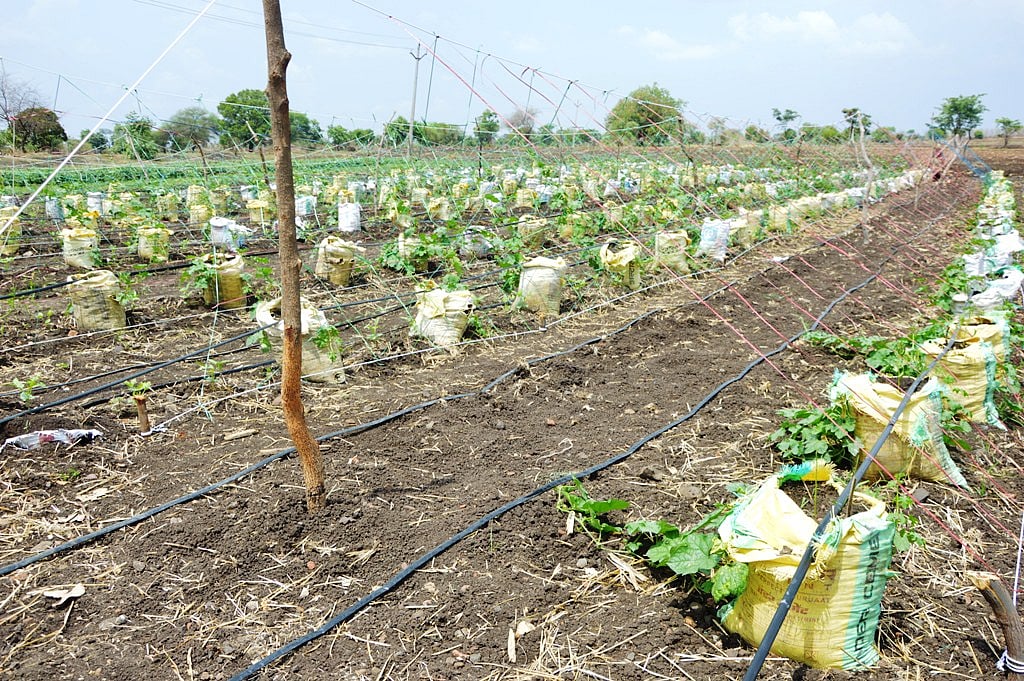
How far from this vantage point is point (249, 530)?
2.90 m

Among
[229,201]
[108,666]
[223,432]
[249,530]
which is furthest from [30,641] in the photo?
[229,201]

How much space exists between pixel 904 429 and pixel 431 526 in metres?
2.24

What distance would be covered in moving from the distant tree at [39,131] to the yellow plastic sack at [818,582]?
39.1 feet

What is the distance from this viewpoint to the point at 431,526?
2936 millimetres

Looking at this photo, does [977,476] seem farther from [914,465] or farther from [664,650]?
[664,650]

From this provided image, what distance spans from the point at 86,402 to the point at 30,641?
7.01 feet

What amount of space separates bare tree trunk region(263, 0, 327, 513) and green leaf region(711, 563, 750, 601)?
5.58 feet

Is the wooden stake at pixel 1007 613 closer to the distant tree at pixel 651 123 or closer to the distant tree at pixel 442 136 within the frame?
the distant tree at pixel 651 123

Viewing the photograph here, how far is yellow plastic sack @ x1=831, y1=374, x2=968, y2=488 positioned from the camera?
124 inches

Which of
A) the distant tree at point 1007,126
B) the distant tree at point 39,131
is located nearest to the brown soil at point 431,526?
the distant tree at point 39,131

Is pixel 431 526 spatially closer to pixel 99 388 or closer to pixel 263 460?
pixel 263 460

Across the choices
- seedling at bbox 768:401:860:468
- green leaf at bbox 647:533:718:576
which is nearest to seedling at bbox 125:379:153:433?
green leaf at bbox 647:533:718:576

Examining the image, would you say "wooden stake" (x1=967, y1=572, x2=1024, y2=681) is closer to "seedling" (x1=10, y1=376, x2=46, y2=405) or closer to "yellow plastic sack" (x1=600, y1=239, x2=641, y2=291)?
"seedling" (x1=10, y1=376, x2=46, y2=405)

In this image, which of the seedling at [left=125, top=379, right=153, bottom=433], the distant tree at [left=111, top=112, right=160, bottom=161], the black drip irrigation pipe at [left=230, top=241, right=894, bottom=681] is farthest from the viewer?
the distant tree at [left=111, top=112, right=160, bottom=161]
